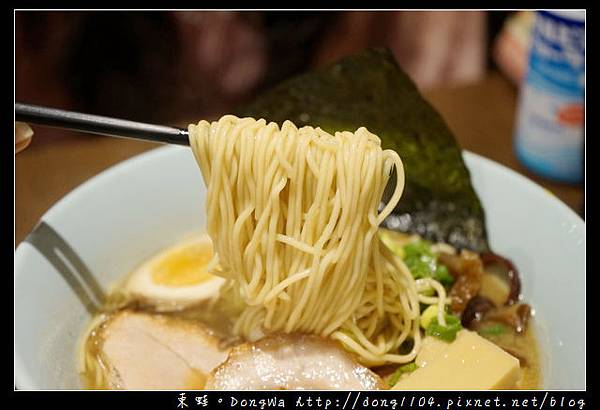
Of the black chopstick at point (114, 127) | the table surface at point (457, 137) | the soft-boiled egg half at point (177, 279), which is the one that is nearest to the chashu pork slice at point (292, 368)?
the soft-boiled egg half at point (177, 279)

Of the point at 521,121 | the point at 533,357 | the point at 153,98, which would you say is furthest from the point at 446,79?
the point at 533,357

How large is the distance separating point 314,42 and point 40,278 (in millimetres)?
1998

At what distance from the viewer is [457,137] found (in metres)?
2.29

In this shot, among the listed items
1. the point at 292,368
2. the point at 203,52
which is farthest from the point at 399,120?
the point at 203,52

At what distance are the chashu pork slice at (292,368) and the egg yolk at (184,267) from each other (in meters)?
0.37

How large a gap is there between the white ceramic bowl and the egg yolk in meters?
0.05

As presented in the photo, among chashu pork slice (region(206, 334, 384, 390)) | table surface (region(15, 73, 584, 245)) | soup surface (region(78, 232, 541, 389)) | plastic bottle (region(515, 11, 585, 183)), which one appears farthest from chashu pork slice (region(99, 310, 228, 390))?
plastic bottle (region(515, 11, 585, 183))

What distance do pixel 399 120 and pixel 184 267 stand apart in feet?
2.23

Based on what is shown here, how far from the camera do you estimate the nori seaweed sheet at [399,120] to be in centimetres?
164

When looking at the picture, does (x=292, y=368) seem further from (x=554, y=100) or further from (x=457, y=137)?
(x=554, y=100)

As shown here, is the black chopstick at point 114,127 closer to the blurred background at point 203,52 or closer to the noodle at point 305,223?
the noodle at point 305,223

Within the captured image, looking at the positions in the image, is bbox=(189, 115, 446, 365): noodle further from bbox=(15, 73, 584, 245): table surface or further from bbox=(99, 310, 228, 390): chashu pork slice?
bbox=(15, 73, 584, 245): table surface
